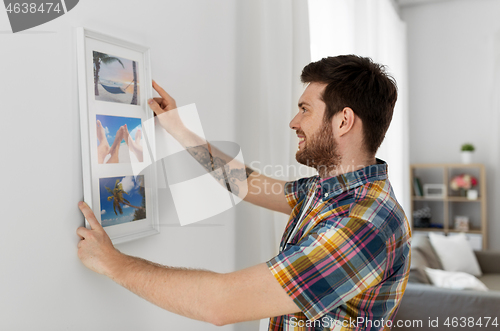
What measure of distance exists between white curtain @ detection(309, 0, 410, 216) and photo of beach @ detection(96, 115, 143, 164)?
4.32 ft

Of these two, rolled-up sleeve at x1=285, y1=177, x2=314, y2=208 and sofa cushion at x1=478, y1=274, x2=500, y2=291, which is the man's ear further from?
sofa cushion at x1=478, y1=274, x2=500, y2=291

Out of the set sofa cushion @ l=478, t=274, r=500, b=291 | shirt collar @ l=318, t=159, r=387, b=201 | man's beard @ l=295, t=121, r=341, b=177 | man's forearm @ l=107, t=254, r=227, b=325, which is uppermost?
man's beard @ l=295, t=121, r=341, b=177

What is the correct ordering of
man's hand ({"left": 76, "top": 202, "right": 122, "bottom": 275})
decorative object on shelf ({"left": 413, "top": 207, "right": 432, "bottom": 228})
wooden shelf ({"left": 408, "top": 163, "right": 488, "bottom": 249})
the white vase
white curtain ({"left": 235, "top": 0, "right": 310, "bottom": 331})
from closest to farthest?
man's hand ({"left": 76, "top": 202, "right": 122, "bottom": 275}) → white curtain ({"left": 235, "top": 0, "right": 310, "bottom": 331}) → wooden shelf ({"left": 408, "top": 163, "right": 488, "bottom": 249}) → the white vase → decorative object on shelf ({"left": 413, "top": 207, "right": 432, "bottom": 228})

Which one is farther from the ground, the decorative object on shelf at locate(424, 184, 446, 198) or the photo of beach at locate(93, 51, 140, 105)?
the photo of beach at locate(93, 51, 140, 105)

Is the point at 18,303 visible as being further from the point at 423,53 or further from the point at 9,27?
the point at 423,53

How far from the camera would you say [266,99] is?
1602 millimetres

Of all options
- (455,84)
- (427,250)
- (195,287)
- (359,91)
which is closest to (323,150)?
(359,91)

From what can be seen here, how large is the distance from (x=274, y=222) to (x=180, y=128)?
2.16 ft

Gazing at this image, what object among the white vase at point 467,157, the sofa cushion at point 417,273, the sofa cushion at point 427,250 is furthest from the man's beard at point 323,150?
the white vase at point 467,157

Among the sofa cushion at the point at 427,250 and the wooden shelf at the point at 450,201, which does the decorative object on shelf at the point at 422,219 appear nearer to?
the wooden shelf at the point at 450,201

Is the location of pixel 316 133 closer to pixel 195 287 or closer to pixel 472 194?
pixel 195 287

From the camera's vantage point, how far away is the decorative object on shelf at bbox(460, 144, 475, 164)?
14.0ft

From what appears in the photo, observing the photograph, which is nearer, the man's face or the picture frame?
the picture frame

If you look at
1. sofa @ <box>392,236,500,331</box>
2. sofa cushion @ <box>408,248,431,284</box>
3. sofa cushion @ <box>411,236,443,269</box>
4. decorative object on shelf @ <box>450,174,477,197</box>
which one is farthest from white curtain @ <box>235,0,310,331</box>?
decorative object on shelf @ <box>450,174,477,197</box>
